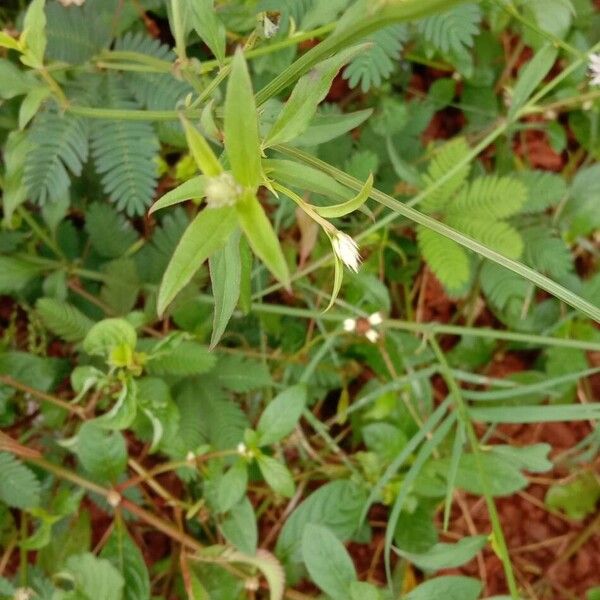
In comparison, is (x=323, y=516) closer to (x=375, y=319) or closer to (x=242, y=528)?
(x=242, y=528)

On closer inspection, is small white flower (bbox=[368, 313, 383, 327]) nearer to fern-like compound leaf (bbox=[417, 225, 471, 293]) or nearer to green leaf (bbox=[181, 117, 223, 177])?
fern-like compound leaf (bbox=[417, 225, 471, 293])

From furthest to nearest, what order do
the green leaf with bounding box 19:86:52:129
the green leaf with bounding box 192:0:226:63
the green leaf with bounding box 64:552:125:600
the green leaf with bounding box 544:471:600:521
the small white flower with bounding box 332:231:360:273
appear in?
the green leaf with bounding box 544:471:600:521 < the green leaf with bounding box 64:552:125:600 < the green leaf with bounding box 19:86:52:129 < the green leaf with bounding box 192:0:226:63 < the small white flower with bounding box 332:231:360:273

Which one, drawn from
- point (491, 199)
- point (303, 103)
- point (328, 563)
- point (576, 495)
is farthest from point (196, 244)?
point (576, 495)

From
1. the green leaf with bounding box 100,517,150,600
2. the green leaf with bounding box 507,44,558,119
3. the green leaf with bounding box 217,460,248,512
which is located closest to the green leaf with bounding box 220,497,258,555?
the green leaf with bounding box 217,460,248,512

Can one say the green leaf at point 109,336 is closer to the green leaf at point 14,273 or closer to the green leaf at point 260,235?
the green leaf at point 14,273

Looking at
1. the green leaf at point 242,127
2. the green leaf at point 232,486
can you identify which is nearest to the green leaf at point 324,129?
the green leaf at point 242,127

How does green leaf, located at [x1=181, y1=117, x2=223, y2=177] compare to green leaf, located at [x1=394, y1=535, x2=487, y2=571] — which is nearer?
green leaf, located at [x1=181, y1=117, x2=223, y2=177]
